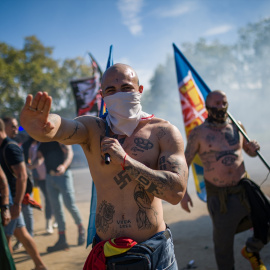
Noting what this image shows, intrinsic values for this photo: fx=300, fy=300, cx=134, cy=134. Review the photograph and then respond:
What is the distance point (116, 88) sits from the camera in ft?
7.28

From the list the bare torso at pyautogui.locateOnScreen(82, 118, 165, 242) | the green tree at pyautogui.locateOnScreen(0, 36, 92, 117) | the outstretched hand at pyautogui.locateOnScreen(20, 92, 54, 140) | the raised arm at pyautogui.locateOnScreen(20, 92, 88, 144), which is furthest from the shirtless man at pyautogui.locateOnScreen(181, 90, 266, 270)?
the green tree at pyautogui.locateOnScreen(0, 36, 92, 117)

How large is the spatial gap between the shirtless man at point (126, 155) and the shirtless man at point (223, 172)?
1.64m

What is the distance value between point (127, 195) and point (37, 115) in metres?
0.80

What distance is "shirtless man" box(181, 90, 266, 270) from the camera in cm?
358

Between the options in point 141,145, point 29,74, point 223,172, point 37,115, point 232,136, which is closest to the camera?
point 37,115

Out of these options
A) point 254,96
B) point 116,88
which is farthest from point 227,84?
point 116,88

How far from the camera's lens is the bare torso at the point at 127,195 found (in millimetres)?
2031

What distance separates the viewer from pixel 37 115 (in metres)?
1.83

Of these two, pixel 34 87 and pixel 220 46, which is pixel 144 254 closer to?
pixel 34 87

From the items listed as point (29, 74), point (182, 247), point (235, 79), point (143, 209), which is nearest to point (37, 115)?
point (143, 209)

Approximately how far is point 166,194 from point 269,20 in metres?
39.6

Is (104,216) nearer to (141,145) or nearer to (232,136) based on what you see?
(141,145)

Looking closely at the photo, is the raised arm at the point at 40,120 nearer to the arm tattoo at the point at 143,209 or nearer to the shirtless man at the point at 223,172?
the arm tattoo at the point at 143,209

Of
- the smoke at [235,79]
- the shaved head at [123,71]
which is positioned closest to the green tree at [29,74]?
the smoke at [235,79]
